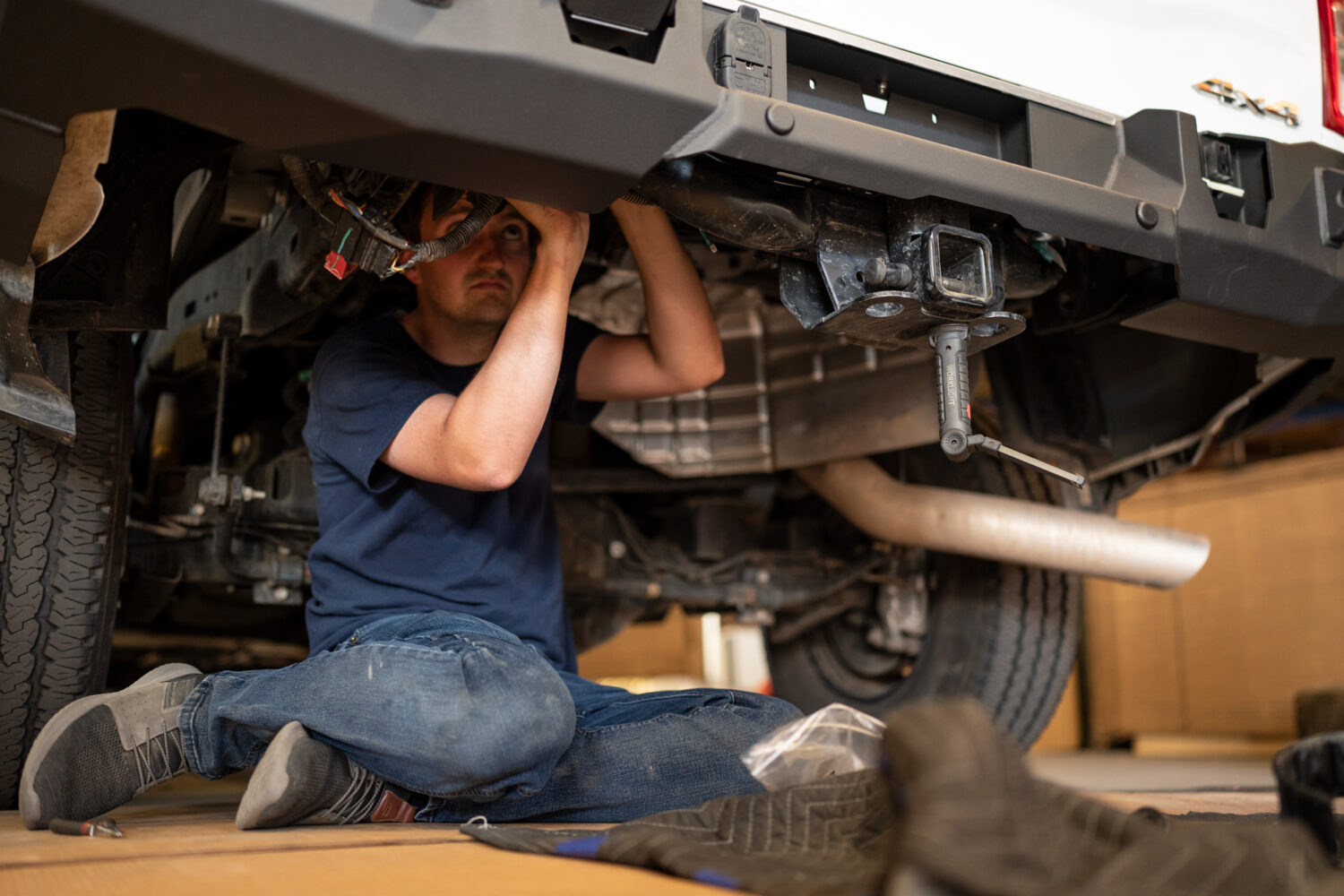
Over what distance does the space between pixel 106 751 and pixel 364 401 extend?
1.70ft

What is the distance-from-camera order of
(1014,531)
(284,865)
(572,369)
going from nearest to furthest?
(284,865), (572,369), (1014,531)

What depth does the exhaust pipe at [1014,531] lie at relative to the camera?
78.5 inches

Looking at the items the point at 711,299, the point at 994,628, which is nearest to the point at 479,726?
the point at 711,299

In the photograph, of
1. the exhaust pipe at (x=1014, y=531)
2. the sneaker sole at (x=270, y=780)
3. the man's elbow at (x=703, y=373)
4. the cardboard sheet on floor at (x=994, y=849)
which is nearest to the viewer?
the cardboard sheet on floor at (x=994, y=849)

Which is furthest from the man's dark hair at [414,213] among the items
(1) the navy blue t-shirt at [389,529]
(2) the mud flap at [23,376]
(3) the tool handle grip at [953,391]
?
(3) the tool handle grip at [953,391]

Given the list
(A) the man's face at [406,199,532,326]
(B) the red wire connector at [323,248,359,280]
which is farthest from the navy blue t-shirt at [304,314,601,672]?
(B) the red wire connector at [323,248,359,280]

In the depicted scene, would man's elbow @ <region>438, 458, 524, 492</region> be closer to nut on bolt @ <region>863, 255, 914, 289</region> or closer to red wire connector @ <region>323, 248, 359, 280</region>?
red wire connector @ <region>323, 248, 359, 280</region>

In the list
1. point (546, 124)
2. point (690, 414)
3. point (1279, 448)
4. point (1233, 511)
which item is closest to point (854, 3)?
point (546, 124)

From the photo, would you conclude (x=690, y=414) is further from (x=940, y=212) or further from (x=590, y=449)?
(x=940, y=212)

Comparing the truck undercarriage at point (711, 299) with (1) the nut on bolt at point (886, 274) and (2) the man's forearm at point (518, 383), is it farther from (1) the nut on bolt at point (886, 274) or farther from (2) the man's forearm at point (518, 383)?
(2) the man's forearm at point (518, 383)

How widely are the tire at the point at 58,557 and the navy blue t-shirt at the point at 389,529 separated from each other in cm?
29

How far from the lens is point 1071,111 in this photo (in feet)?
4.41

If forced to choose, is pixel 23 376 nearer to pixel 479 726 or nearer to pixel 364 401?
pixel 364 401

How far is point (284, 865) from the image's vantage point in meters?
0.90
